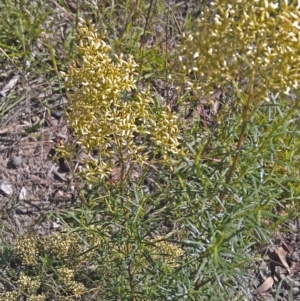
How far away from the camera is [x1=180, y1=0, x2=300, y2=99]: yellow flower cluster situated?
199 centimetres

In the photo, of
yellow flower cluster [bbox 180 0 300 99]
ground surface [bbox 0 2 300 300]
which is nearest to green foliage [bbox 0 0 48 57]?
ground surface [bbox 0 2 300 300]

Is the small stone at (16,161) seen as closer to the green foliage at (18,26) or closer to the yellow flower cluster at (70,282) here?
the green foliage at (18,26)

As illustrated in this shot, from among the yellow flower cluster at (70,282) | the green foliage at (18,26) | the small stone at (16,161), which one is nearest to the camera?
the yellow flower cluster at (70,282)

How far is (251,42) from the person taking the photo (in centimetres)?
204

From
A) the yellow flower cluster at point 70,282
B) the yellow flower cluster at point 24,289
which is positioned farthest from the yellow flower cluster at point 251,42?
the yellow flower cluster at point 24,289

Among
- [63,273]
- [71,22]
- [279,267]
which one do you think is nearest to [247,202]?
[63,273]

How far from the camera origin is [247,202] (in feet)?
7.95

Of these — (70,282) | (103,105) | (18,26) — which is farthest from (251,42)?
(18,26)

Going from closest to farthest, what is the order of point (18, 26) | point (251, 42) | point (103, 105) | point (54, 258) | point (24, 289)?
point (251, 42)
point (103, 105)
point (24, 289)
point (54, 258)
point (18, 26)

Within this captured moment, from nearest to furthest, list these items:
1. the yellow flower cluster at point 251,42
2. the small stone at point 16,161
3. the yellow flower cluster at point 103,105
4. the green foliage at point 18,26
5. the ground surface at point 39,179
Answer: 1. the yellow flower cluster at point 251,42
2. the yellow flower cluster at point 103,105
3. the ground surface at point 39,179
4. the small stone at point 16,161
5. the green foliage at point 18,26

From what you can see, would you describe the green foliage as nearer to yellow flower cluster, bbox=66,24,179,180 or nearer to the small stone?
the small stone

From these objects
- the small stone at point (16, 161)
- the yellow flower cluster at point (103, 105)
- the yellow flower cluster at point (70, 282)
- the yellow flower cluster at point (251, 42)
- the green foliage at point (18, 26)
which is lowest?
the small stone at point (16, 161)

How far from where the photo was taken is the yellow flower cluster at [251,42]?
78.2 inches

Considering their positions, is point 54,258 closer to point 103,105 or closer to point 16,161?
point 16,161
